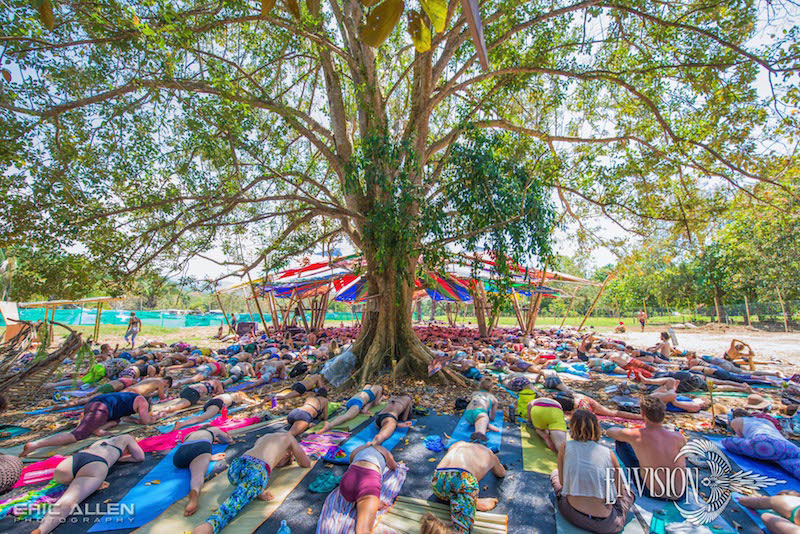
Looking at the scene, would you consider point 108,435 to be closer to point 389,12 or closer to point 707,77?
point 389,12

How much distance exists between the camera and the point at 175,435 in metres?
4.19

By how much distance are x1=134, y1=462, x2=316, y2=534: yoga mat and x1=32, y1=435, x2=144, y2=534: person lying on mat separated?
1.96ft

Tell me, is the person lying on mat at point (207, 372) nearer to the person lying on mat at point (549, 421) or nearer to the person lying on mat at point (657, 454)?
the person lying on mat at point (549, 421)

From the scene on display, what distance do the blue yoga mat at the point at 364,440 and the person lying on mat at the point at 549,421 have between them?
1458 mm

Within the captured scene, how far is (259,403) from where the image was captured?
18.6 feet

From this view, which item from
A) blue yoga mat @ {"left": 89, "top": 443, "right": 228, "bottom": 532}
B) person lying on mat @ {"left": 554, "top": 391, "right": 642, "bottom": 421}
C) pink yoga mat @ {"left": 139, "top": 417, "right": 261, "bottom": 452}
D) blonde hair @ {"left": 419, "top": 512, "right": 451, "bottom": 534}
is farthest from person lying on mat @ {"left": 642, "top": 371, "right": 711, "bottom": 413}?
blue yoga mat @ {"left": 89, "top": 443, "right": 228, "bottom": 532}

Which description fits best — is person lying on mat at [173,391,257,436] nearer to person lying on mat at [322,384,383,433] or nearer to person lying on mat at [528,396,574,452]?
person lying on mat at [322,384,383,433]

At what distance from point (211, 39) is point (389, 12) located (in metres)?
8.23

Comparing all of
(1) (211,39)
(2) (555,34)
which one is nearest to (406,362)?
(2) (555,34)

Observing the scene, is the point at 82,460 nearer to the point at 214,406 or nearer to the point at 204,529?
the point at 204,529

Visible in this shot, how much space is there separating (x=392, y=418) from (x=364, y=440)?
380 millimetres

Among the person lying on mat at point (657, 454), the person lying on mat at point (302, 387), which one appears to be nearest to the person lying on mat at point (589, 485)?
the person lying on mat at point (657, 454)

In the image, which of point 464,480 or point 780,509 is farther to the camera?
point 464,480

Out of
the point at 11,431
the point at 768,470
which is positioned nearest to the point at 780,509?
the point at 768,470
